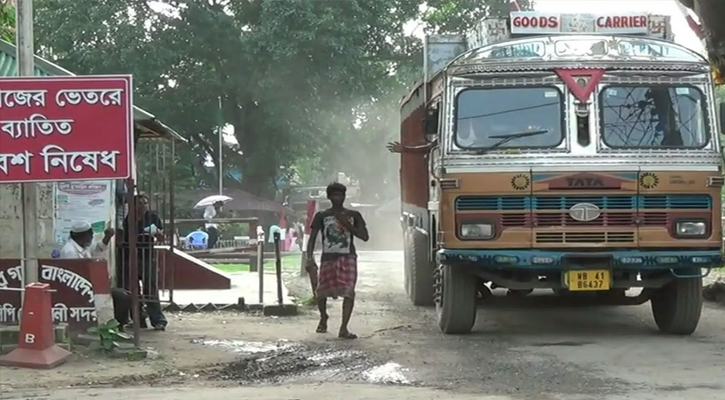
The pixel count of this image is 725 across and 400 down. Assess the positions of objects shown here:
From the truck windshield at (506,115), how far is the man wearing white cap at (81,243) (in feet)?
11.8

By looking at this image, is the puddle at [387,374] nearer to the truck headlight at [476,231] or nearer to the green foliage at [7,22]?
the truck headlight at [476,231]

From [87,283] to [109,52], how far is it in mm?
24964

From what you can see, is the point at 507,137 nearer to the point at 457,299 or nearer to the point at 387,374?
the point at 457,299

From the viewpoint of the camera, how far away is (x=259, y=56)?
33031 mm

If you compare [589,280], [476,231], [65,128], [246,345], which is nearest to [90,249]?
[65,128]

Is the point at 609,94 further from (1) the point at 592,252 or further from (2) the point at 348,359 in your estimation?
(2) the point at 348,359

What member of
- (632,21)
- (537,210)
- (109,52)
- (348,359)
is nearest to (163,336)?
(348,359)

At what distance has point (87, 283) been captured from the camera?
9234 millimetres

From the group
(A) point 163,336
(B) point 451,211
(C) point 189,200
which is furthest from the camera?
(C) point 189,200

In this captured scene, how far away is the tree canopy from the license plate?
23.1 meters

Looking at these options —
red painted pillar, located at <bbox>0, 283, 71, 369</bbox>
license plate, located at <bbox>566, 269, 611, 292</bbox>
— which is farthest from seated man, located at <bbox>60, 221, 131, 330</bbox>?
license plate, located at <bbox>566, 269, 611, 292</bbox>

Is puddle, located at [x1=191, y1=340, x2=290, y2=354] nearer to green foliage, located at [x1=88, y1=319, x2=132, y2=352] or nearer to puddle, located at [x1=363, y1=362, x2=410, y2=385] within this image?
green foliage, located at [x1=88, y1=319, x2=132, y2=352]

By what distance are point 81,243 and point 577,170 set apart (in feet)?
15.4

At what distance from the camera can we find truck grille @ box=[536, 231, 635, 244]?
31.4ft
